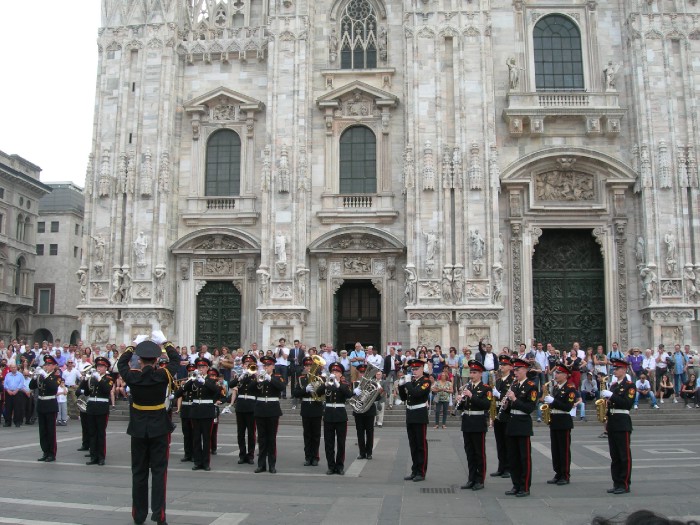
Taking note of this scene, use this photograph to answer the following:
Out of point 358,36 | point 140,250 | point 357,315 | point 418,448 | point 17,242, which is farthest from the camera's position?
point 17,242

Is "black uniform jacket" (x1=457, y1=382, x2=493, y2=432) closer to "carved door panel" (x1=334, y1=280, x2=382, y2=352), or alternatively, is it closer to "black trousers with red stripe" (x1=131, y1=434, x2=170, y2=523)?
"black trousers with red stripe" (x1=131, y1=434, x2=170, y2=523)

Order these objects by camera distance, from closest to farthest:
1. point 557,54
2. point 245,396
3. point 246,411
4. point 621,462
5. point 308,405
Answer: point 621,462
point 308,405
point 246,411
point 245,396
point 557,54

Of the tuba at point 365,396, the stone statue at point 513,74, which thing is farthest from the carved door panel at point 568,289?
Answer: the tuba at point 365,396

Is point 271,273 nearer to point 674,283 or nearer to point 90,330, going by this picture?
point 90,330

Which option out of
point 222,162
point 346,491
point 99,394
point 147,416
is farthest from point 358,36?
point 147,416

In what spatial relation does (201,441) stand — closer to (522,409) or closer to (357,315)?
(522,409)

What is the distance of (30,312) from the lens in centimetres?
5766

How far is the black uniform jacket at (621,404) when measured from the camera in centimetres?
1235

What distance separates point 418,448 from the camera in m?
13.1

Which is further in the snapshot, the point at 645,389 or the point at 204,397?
the point at 645,389

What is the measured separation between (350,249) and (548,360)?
9.43m

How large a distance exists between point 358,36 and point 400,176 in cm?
673

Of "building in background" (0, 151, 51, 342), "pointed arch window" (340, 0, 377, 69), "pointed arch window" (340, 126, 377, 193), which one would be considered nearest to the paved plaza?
"pointed arch window" (340, 126, 377, 193)

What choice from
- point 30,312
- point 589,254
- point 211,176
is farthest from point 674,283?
point 30,312
